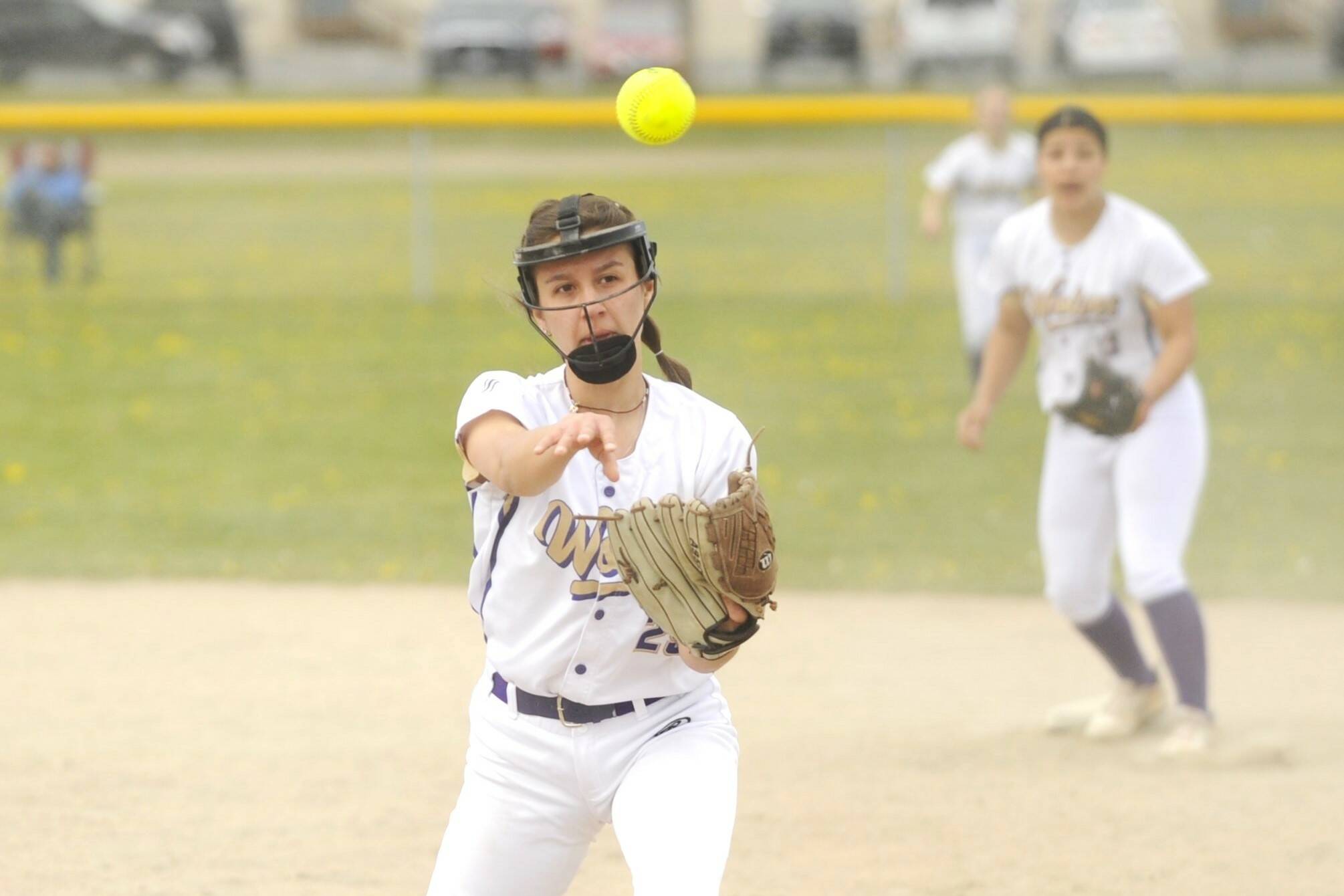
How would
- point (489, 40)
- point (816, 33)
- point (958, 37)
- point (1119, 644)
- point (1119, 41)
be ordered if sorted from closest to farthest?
point (1119, 644)
point (1119, 41)
point (958, 37)
point (489, 40)
point (816, 33)

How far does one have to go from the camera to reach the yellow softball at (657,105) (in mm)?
3262

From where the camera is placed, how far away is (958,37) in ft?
86.0

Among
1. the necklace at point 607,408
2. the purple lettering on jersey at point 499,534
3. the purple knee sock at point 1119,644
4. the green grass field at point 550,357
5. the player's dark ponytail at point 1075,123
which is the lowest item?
the green grass field at point 550,357

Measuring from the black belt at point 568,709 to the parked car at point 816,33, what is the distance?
80.6ft

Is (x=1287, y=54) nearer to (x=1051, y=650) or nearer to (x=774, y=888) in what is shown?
(x=1051, y=650)

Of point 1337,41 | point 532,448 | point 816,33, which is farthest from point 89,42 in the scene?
point 532,448

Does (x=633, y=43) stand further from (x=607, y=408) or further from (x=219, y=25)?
(x=607, y=408)

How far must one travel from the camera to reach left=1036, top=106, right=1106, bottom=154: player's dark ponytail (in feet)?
16.5

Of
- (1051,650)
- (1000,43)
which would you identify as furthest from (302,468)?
(1000,43)

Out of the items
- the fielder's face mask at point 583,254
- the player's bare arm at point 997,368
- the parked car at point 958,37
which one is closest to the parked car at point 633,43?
the parked car at point 958,37

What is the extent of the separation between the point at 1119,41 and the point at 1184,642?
71.2 feet

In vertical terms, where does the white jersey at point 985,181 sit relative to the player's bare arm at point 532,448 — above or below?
below

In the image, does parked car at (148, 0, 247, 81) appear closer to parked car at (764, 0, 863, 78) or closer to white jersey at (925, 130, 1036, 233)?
parked car at (764, 0, 863, 78)

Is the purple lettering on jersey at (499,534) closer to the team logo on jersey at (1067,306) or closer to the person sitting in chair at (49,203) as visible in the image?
the team logo on jersey at (1067,306)
